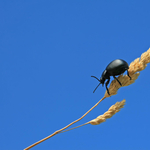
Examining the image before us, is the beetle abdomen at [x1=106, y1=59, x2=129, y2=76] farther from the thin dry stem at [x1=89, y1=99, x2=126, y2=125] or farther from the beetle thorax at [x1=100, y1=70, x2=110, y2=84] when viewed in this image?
the thin dry stem at [x1=89, y1=99, x2=126, y2=125]

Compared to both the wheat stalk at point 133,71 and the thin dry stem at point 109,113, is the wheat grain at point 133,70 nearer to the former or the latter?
the wheat stalk at point 133,71

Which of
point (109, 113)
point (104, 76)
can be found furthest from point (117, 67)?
point (109, 113)

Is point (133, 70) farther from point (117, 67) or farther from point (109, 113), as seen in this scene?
point (109, 113)

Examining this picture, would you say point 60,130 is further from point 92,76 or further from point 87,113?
point 92,76

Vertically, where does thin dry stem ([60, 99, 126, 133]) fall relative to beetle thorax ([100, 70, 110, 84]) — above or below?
below

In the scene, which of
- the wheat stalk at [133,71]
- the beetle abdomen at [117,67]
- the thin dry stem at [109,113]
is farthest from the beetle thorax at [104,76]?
the thin dry stem at [109,113]

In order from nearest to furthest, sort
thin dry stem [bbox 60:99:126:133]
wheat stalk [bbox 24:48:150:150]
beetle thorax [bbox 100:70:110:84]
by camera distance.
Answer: thin dry stem [bbox 60:99:126:133] → wheat stalk [bbox 24:48:150:150] → beetle thorax [bbox 100:70:110:84]

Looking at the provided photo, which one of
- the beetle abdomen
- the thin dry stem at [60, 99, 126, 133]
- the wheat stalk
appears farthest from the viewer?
the beetle abdomen

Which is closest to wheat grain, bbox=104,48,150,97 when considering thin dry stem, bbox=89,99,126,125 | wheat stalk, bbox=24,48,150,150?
wheat stalk, bbox=24,48,150,150

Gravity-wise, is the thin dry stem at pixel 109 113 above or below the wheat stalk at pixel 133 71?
below
